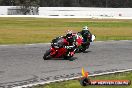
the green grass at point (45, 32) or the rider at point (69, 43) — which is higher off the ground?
the rider at point (69, 43)

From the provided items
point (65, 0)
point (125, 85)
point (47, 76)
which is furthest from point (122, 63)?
point (65, 0)

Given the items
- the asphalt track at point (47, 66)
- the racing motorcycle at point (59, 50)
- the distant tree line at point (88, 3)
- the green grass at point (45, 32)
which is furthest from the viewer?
the distant tree line at point (88, 3)

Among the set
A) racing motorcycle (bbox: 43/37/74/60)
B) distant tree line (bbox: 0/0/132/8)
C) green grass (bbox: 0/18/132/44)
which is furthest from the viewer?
distant tree line (bbox: 0/0/132/8)

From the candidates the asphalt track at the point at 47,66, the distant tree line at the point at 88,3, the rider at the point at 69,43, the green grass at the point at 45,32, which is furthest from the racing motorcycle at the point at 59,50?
the distant tree line at the point at 88,3

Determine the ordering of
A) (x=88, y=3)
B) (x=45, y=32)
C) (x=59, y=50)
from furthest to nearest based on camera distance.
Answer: (x=88, y=3)
(x=45, y=32)
(x=59, y=50)

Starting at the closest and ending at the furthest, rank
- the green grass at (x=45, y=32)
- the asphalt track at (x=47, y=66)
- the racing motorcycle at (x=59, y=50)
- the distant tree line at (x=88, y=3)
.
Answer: the asphalt track at (x=47, y=66), the racing motorcycle at (x=59, y=50), the green grass at (x=45, y=32), the distant tree line at (x=88, y=3)

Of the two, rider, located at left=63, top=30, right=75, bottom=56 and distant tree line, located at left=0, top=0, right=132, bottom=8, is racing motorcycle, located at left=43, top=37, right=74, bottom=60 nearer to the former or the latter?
rider, located at left=63, top=30, right=75, bottom=56

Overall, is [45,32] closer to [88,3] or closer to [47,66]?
[47,66]

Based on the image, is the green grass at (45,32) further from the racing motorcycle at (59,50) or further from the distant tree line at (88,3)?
the distant tree line at (88,3)

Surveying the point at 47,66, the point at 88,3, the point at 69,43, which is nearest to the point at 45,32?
the point at 69,43

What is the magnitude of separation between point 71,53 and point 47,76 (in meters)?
4.59

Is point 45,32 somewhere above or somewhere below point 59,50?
below

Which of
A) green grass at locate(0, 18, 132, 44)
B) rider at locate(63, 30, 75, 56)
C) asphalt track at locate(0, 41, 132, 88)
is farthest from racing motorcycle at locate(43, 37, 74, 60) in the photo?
green grass at locate(0, 18, 132, 44)

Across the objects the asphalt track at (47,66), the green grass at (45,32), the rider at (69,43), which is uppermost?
the rider at (69,43)
